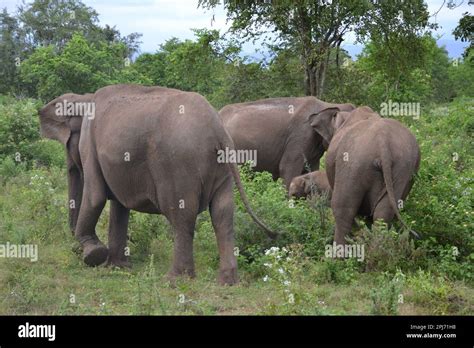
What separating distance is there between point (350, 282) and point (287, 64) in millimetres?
16116

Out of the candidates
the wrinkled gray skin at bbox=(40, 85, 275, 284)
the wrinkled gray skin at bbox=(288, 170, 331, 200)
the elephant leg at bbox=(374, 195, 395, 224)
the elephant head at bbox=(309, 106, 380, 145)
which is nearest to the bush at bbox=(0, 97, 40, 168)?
the wrinkled gray skin at bbox=(288, 170, 331, 200)

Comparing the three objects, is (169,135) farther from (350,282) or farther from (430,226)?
(430,226)

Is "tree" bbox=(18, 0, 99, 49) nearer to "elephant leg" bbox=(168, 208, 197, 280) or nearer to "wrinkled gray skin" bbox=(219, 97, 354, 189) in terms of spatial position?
"wrinkled gray skin" bbox=(219, 97, 354, 189)

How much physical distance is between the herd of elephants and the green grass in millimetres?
324

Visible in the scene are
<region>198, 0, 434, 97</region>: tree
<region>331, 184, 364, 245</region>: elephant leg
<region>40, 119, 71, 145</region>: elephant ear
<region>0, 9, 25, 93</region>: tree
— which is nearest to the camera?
<region>331, 184, 364, 245</region>: elephant leg

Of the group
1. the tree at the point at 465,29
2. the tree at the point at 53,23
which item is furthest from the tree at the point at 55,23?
the tree at the point at 465,29

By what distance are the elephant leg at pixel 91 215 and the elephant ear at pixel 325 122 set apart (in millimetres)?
4109

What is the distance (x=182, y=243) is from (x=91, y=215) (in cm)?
146

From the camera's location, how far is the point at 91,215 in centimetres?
942

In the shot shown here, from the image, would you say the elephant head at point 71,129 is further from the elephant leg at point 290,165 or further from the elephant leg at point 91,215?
the elephant leg at point 290,165

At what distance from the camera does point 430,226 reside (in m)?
9.36

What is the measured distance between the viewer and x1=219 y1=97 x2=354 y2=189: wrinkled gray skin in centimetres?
1326

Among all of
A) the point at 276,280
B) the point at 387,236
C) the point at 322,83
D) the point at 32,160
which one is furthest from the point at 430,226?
the point at 322,83

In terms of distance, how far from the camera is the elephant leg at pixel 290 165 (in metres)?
13.3
